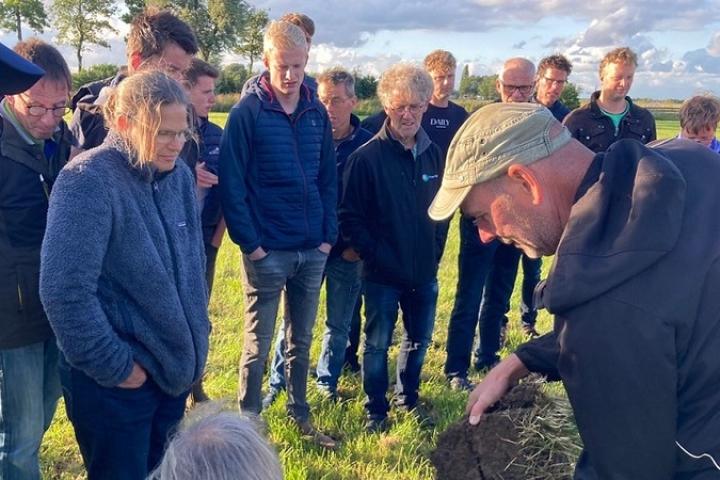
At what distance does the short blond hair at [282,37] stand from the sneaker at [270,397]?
239cm

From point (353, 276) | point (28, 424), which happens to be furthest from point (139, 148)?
point (353, 276)

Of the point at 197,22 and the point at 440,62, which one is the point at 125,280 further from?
the point at 197,22

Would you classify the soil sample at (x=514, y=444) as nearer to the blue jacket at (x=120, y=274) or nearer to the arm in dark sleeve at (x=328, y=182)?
the blue jacket at (x=120, y=274)

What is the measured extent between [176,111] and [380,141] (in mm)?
2093

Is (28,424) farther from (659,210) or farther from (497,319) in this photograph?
(497,319)

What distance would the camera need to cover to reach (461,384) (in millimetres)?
5250

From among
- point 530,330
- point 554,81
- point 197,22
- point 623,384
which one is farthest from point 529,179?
point 197,22

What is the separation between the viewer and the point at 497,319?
5797 mm

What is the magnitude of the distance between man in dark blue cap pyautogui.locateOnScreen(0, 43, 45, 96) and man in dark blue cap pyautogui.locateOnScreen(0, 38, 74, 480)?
72 centimetres

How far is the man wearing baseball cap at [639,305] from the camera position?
5.01ft

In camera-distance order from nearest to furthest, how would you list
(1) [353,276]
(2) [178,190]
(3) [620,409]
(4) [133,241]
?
(3) [620,409]
(4) [133,241]
(2) [178,190]
(1) [353,276]

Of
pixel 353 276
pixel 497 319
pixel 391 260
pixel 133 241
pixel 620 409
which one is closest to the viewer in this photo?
pixel 620 409

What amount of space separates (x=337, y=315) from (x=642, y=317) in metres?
3.53

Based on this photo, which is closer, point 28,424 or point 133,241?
point 133,241
